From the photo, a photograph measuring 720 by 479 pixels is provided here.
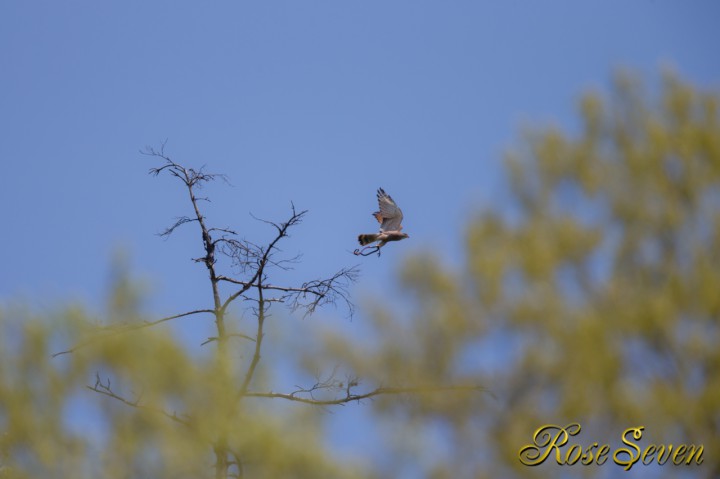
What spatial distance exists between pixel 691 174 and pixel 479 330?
3135 mm

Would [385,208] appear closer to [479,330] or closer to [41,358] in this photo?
[479,330]

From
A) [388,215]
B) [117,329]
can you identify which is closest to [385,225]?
[388,215]

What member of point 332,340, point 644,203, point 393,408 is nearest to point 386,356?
point 332,340

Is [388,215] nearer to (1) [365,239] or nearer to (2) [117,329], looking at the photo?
(1) [365,239]

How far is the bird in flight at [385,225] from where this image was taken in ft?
25.3

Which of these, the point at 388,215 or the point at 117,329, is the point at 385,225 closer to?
the point at 388,215

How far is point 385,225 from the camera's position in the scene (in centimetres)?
827

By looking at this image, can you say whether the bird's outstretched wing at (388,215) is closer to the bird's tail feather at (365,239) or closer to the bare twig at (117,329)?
the bird's tail feather at (365,239)

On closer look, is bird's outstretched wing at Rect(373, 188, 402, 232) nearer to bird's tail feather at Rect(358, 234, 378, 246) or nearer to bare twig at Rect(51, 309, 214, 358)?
bird's tail feather at Rect(358, 234, 378, 246)

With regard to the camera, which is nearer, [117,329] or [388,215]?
[117,329]

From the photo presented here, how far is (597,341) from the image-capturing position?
900cm

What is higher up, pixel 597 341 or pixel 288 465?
pixel 597 341

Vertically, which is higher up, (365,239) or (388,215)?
(388,215)

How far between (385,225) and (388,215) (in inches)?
6.6
